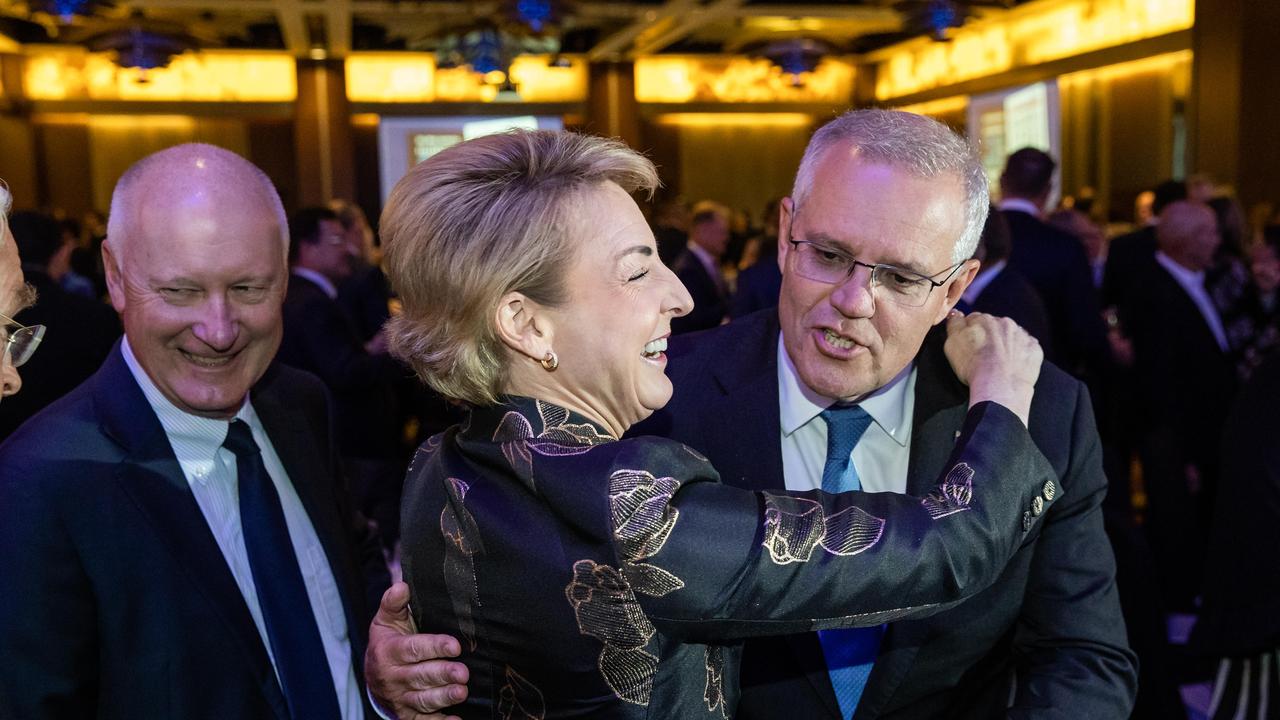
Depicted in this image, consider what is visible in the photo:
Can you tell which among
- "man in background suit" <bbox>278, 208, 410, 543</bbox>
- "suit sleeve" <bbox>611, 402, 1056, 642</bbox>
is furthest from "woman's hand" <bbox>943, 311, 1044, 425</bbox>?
"man in background suit" <bbox>278, 208, 410, 543</bbox>

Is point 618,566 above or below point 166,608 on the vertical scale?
above

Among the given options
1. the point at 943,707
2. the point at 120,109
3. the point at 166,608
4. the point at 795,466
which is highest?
the point at 120,109

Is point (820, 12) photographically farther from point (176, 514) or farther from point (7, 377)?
point (7, 377)

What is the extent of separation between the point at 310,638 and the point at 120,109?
13.4m

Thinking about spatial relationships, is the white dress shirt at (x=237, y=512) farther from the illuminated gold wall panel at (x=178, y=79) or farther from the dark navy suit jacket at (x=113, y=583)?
the illuminated gold wall panel at (x=178, y=79)

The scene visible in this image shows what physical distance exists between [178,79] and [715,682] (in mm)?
14140

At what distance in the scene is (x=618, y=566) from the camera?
39.1 inches

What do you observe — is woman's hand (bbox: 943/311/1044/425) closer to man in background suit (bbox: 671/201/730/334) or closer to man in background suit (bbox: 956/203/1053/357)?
man in background suit (bbox: 956/203/1053/357)

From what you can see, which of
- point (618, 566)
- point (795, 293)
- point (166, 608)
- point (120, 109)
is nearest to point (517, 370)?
point (618, 566)

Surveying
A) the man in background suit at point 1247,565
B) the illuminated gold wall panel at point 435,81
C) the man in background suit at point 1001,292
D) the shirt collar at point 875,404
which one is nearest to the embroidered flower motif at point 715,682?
the shirt collar at point 875,404

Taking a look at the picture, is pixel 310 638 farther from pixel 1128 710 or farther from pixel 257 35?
pixel 257 35

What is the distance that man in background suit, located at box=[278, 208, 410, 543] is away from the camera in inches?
164

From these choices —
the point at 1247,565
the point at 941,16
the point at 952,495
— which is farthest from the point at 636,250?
the point at 941,16

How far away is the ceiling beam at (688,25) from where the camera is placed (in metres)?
10.8
